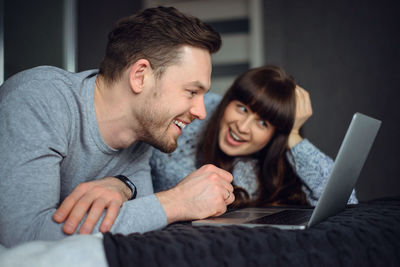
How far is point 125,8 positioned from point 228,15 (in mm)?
1068

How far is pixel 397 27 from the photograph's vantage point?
339cm

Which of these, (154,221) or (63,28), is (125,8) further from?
(154,221)

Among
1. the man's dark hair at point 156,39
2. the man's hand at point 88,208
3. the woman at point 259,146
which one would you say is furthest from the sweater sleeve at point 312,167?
the man's hand at point 88,208

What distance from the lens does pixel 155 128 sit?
1.30m

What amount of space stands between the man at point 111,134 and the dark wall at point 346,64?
2.45 m

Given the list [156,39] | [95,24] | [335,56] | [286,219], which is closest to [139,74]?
[156,39]

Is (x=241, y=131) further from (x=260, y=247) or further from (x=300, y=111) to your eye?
(x=260, y=247)

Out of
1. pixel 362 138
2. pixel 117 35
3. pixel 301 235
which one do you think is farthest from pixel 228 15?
pixel 301 235

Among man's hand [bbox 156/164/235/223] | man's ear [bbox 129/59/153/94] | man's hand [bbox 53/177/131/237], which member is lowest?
man's hand [bbox 156/164/235/223]

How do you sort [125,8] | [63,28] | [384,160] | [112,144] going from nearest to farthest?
[112,144], [63,28], [384,160], [125,8]

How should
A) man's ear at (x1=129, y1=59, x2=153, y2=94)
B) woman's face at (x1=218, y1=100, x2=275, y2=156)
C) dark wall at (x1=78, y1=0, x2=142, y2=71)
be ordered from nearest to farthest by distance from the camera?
man's ear at (x1=129, y1=59, x2=153, y2=94)
woman's face at (x1=218, y1=100, x2=275, y2=156)
dark wall at (x1=78, y1=0, x2=142, y2=71)

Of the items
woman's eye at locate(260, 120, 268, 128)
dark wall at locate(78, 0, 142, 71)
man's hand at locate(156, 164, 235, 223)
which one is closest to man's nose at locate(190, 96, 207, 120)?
man's hand at locate(156, 164, 235, 223)

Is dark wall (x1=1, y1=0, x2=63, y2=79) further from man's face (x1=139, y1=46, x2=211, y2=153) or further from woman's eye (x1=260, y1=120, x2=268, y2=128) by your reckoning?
woman's eye (x1=260, y1=120, x2=268, y2=128)

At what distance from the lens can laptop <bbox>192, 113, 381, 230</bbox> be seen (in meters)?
0.86
